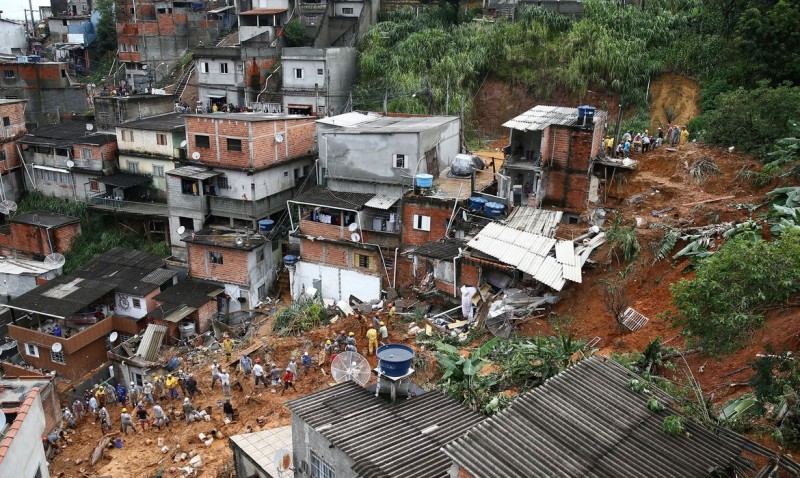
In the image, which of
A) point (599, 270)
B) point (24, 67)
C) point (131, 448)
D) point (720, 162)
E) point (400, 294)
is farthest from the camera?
point (24, 67)

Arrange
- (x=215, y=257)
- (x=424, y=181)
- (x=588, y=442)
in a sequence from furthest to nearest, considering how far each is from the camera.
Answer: (x=215, y=257) → (x=424, y=181) → (x=588, y=442)

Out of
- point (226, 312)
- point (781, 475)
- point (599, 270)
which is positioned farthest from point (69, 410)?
point (781, 475)

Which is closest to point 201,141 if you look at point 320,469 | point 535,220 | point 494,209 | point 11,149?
point 11,149

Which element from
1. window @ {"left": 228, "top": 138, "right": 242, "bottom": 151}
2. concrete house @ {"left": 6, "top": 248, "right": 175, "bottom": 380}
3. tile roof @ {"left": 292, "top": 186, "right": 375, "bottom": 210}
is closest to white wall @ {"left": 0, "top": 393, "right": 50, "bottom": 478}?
concrete house @ {"left": 6, "top": 248, "right": 175, "bottom": 380}

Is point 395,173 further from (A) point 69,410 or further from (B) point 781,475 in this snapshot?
(B) point 781,475

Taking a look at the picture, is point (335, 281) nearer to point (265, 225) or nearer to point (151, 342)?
point (265, 225)

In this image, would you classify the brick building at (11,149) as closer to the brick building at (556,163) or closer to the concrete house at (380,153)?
the concrete house at (380,153)
